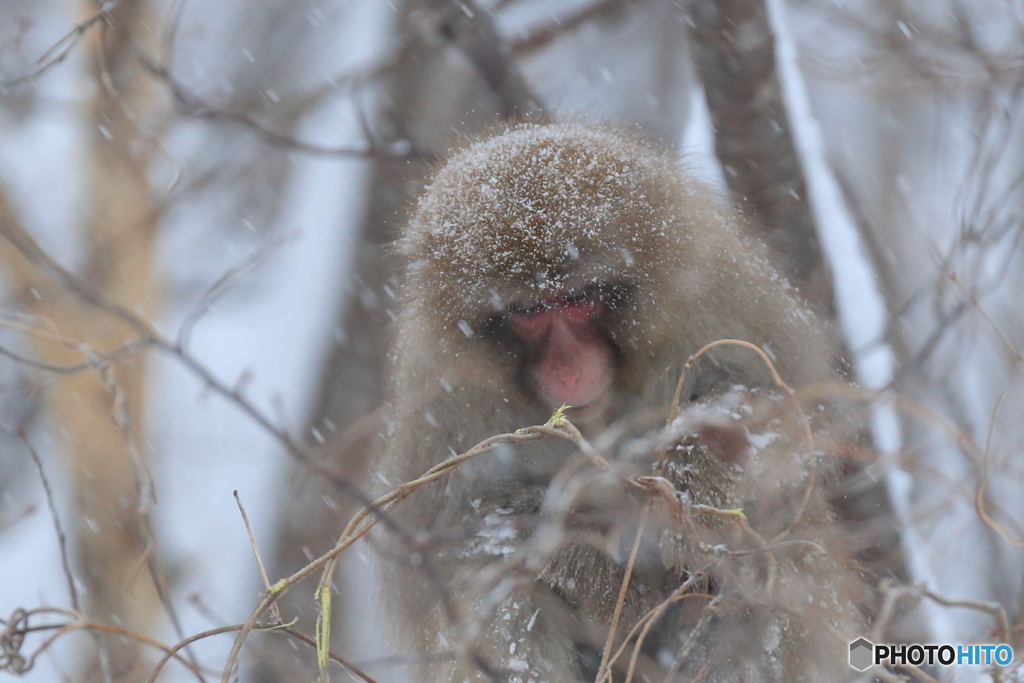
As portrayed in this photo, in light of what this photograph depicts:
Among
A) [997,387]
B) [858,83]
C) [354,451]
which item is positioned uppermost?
[858,83]

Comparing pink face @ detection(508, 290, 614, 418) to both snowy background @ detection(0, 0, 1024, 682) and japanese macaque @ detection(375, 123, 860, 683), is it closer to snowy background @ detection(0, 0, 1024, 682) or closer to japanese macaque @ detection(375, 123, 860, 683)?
japanese macaque @ detection(375, 123, 860, 683)

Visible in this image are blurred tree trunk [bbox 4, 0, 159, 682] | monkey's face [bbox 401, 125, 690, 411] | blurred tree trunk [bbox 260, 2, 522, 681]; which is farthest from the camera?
Answer: blurred tree trunk [bbox 4, 0, 159, 682]

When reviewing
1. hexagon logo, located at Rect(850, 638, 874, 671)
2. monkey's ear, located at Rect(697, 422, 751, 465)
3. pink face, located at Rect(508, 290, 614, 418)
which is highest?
pink face, located at Rect(508, 290, 614, 418)

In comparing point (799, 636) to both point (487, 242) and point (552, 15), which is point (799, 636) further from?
point (552, 15)

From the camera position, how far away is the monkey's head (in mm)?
2404

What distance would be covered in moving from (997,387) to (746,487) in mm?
2342

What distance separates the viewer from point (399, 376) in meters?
2.91

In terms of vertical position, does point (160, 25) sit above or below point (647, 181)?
Result: above

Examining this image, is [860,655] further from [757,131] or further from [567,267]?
Answer: [757,131]

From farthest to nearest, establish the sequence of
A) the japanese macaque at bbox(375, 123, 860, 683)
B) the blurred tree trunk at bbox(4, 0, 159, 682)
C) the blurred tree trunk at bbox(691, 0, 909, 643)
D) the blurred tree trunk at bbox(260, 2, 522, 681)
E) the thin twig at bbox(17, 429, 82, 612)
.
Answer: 1. the blurred tree trunk at bbox(4, 0, 159, 682)
2. the blurred tree trunk at bbox(260, 2, 522, 681)
3. the blurred tree trunk at bbox(691, 0, 909, 643)
4. the japanese macaque at bbox(375, 123, 860, 683)
5. the thin twig at bbox(17, 429, 82, 612)

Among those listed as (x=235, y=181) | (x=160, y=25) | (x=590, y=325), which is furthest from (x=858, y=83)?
(x=160, y=25)

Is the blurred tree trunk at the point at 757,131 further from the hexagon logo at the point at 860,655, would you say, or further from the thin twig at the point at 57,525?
the thin twig at the point at 57,525

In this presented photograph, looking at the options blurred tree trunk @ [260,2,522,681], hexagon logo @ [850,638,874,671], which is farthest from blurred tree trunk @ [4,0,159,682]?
hexagon logo @ [850,638,874,671]

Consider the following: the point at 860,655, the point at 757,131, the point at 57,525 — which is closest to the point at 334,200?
the point at 757,131
